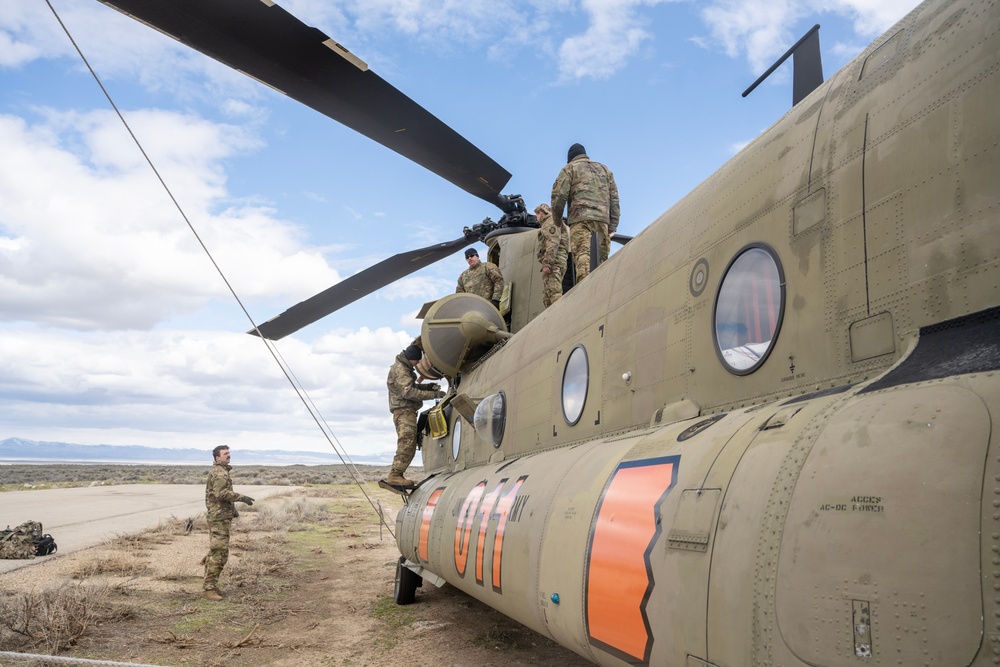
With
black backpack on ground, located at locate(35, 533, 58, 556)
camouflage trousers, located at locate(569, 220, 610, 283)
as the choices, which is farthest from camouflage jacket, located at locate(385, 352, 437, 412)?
black backpack on ground, located at locate(35, 533, 58, 556)

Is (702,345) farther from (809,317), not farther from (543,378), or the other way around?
(543,378)

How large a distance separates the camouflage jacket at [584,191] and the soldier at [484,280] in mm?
2632

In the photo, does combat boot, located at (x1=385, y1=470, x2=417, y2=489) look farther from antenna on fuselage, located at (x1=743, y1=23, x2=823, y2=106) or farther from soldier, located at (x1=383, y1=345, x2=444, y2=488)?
antenna on fuselage, located at (x1=743, y1=23, x2=823, y2=106)

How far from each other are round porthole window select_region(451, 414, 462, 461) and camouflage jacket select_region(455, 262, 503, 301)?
2026 millimetres

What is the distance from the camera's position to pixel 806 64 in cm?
400

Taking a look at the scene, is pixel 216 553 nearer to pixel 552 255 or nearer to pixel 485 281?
pixel 485 281

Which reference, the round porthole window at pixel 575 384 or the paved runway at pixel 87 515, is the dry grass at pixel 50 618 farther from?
the round porthole window at pixel 575 384

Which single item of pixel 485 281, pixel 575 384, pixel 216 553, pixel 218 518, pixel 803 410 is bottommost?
pixel 216 553

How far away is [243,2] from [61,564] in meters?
8.87

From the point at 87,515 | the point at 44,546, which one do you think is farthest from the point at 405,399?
the point at 87,515

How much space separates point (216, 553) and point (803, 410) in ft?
27.2

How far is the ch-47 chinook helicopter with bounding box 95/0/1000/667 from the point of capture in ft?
5.36

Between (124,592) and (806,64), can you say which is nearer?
(806,64)

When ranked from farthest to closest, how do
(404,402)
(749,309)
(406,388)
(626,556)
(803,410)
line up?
1. (404,402)
2. (406,388)
3. (749,309)
4. (626,556)
5. (803,410)
